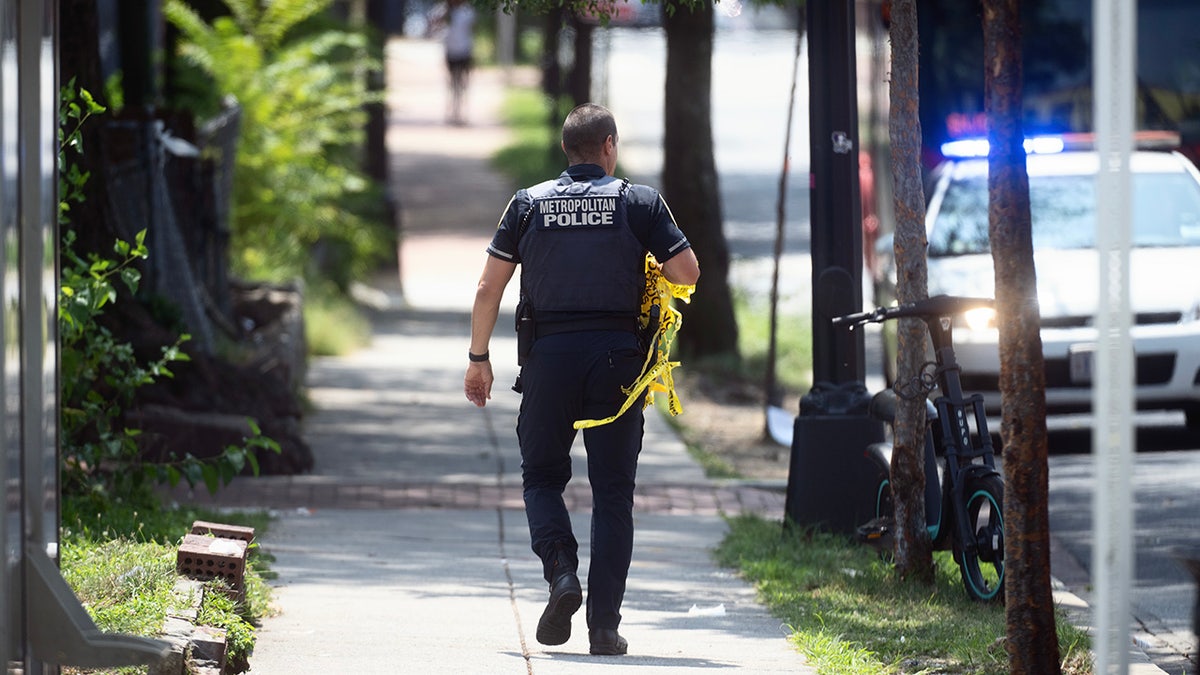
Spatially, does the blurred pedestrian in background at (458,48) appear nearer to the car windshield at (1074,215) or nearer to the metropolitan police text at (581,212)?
the car windshield at (1074,215)

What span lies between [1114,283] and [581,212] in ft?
7.95

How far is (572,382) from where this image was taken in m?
5.76

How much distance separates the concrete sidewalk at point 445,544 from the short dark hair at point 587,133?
5.39 feet

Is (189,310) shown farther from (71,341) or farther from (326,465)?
(71,341)

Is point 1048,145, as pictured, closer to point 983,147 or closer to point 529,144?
point 983,147

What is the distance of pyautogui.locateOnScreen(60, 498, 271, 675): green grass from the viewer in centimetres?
536

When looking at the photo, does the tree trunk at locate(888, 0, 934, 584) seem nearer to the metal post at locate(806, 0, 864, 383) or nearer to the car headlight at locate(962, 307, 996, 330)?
the metal post at locate(806, 0, 864, 383)

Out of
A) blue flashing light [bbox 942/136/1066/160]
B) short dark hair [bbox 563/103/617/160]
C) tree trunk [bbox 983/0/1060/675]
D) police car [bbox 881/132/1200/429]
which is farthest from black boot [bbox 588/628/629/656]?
blue flashing light [bbox 942/136/1066/160]

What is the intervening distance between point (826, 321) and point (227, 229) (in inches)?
278

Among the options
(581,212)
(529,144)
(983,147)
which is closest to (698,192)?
(983,147)

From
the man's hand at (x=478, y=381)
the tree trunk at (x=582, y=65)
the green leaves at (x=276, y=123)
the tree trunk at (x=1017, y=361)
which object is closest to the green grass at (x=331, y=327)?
the green leaves at (x=276, y=123)

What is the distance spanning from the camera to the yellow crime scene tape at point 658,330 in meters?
5.77

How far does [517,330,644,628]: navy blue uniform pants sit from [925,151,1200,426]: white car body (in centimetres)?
520

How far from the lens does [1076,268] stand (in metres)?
11.4
